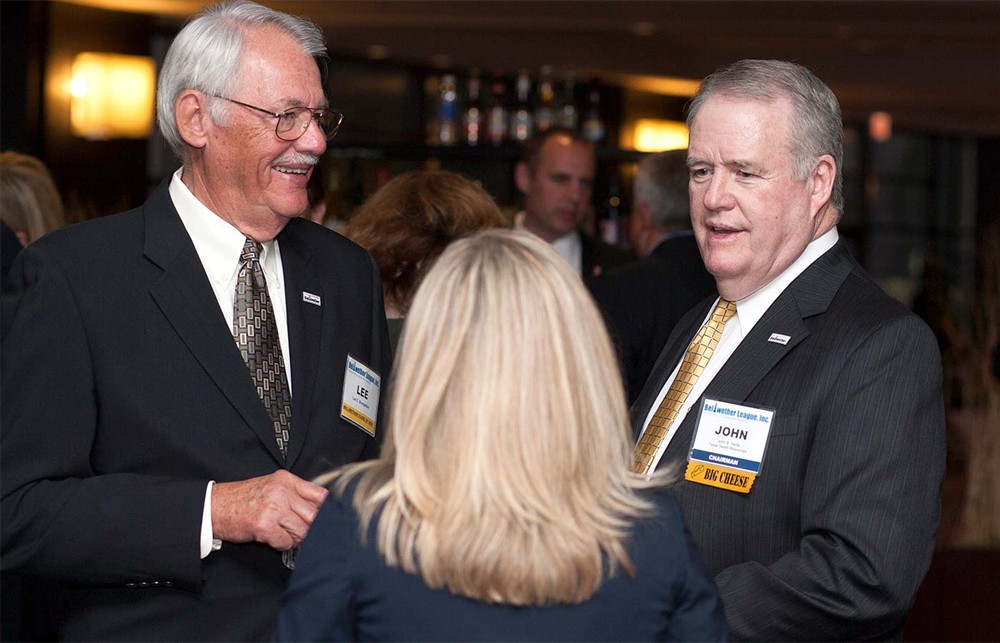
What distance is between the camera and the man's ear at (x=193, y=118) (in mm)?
2113

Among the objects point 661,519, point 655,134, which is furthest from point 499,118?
point 655,134

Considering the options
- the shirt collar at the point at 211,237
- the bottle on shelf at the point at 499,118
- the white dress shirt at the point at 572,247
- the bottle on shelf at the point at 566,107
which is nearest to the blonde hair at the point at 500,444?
the shirt collar at the point at 211,237

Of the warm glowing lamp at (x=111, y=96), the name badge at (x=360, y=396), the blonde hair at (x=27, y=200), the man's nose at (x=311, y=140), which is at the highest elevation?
the warm glowing lamp at (x=111, y=96)

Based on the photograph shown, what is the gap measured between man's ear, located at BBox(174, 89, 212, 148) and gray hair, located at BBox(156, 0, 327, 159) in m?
0.01

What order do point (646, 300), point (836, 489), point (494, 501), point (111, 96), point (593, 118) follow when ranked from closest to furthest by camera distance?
1. point (494, 501)
2. point (836, 489)
3. point (646, 300)
4. point (593, 118)
5. point (111, 96)

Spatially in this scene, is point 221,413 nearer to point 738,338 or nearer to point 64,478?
point 64,478

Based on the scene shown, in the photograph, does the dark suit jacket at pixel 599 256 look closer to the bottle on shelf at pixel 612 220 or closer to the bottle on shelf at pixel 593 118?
the bottle on shelf at pixel 612 220

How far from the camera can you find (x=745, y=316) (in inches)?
83.7

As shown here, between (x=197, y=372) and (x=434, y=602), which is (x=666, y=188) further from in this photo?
(x=434, y=602)

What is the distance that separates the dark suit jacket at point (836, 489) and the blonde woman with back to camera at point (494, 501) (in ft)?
1.26

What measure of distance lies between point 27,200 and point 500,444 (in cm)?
274

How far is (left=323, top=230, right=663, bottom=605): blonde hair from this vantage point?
1427mm

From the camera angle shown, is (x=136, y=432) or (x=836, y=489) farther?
(x=136, y=432)

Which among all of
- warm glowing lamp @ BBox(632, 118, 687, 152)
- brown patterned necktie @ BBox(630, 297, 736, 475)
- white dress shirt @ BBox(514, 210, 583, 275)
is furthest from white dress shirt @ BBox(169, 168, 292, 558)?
warm glowing lamp @ BBox(632, 118, 687, 152)
